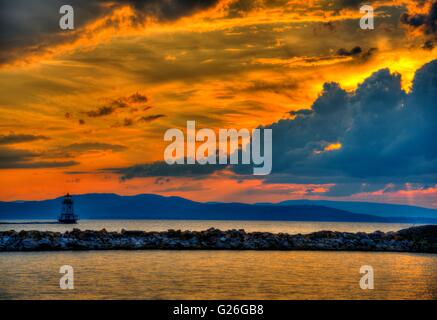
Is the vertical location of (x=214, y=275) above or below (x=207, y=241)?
below

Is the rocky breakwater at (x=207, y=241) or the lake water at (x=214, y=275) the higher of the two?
the rocky breakwater at (x=207, y=241)

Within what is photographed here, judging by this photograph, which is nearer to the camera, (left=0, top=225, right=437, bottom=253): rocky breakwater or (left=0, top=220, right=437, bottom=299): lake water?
(left=0, top=220, right=437, bottom=299): lake water

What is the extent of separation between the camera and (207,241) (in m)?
44.8

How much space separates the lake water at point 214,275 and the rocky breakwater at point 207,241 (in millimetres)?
2871

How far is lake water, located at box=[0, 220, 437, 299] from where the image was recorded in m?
24.4

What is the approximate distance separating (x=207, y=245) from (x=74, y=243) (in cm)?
979

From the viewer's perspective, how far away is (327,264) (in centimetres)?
3438

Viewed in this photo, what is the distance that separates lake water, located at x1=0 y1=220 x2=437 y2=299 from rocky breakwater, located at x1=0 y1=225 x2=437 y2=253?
9.42 feet

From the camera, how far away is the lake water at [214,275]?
2441cm

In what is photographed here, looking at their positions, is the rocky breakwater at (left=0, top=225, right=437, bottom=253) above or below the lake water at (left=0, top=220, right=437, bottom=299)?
above

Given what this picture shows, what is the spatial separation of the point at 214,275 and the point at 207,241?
51.3ft
